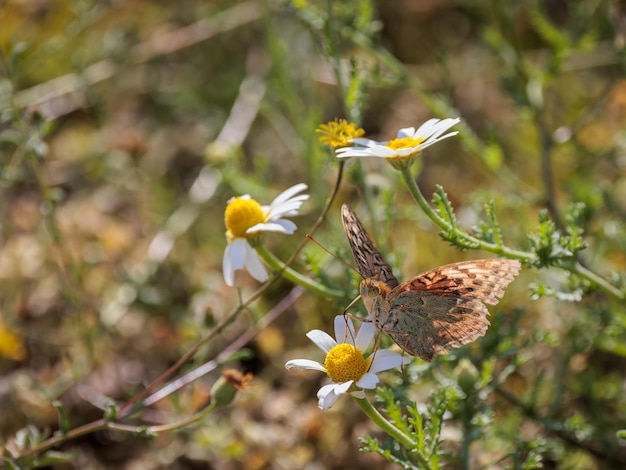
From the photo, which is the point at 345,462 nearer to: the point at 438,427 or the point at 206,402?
the point at 206,402

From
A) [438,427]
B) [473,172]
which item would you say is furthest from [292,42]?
[438,427]

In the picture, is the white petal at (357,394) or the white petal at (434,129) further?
the white petal at (434,129)

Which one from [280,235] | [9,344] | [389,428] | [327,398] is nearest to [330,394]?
[327,398]

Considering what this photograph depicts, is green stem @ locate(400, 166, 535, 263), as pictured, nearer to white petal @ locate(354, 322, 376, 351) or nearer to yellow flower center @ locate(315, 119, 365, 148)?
yellow flower center @ locate(315, 119, 365, 148)

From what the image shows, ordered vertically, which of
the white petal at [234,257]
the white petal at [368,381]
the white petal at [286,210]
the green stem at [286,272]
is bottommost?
the white petal at [368,381]

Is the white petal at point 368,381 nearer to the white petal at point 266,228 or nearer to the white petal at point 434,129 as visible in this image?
the white petal at point 266,228

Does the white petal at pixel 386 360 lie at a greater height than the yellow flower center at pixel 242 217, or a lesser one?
lesser

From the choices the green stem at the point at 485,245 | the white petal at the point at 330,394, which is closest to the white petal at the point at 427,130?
the green stem at the point at 485,245
